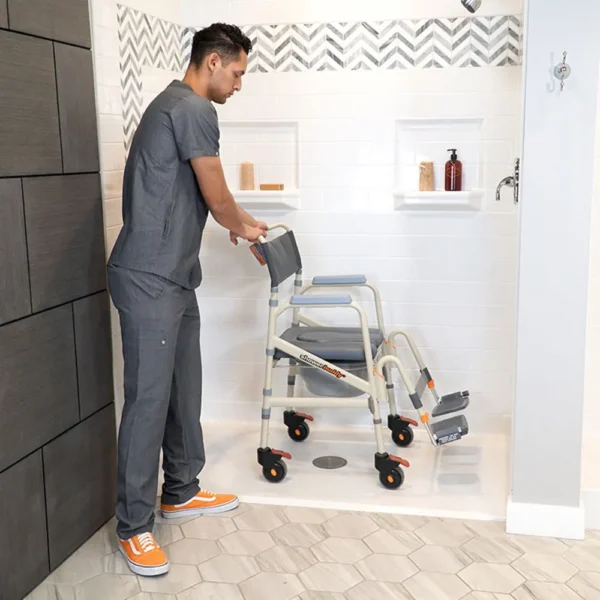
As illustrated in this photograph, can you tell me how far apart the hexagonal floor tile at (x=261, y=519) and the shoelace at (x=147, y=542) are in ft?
1.12

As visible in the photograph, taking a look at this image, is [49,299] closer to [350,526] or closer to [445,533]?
[350,526]

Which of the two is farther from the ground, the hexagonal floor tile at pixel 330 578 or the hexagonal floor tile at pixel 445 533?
the hexagonal floor tile at pixel 445 533

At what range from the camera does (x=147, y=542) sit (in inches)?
101

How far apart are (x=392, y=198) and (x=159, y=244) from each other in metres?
1.32

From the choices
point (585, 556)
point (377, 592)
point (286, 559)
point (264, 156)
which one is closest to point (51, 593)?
point (286, 559)

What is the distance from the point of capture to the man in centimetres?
247

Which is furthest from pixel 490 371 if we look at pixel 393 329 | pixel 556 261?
pixel 556 261

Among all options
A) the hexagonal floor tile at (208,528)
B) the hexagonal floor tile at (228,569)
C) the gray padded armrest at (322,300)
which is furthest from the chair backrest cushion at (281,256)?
the hexagonal floor tile at (228,569)

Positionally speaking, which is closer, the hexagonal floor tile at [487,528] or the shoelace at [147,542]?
the shoelace at [147,542]

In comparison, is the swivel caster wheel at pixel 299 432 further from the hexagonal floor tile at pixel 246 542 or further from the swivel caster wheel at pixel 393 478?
the hexagonal floor tile at pixel 246 542

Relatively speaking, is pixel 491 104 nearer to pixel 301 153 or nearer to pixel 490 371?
pixel 301 153

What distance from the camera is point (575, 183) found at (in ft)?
8.27

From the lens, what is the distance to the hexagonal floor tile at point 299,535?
2.69m

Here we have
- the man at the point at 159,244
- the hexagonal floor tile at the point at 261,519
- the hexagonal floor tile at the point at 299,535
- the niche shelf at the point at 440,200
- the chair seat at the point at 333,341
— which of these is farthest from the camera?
the niche shelf at the point at 440,200
